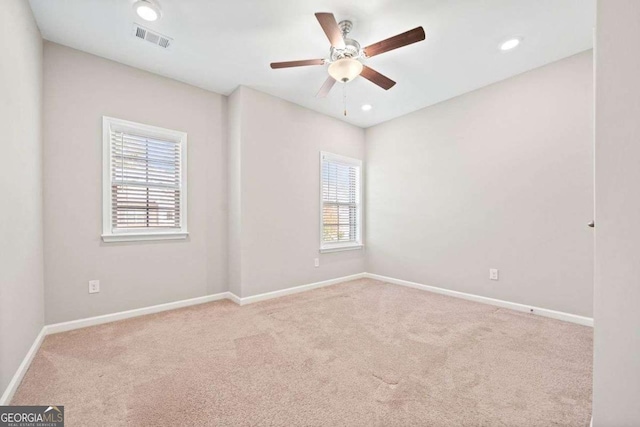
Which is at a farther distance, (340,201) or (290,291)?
(340,201)

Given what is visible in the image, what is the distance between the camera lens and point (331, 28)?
1905 mm

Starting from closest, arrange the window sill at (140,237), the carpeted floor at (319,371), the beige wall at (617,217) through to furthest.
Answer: the beige wall at (617,217), the carpeted floor at (319,371), the window sill at (140,237)

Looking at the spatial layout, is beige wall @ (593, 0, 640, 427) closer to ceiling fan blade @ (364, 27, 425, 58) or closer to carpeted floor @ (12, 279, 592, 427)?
carpeted floor @ (12, 279, 592, 427)

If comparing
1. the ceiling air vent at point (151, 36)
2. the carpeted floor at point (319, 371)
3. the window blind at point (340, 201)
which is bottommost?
the carpeted floor at point (319, 371)

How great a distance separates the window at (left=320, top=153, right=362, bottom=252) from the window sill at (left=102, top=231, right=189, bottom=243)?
1984 millimetres

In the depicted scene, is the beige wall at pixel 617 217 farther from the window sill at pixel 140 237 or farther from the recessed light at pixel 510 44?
the window sill at pixel 140 237

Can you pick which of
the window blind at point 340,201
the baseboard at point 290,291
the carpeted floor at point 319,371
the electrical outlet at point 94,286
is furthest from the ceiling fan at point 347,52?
the electrical outlet at point 94,286

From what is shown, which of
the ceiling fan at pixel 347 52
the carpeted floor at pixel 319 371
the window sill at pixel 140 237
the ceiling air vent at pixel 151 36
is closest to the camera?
the carpeted floor at pixel 319 371

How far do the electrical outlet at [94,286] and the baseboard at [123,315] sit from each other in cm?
26

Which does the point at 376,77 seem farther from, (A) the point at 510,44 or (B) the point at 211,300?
(B) the point at 211,300

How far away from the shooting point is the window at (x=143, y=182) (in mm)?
2695

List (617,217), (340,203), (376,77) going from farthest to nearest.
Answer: (340,203), (376,77), (617,217)

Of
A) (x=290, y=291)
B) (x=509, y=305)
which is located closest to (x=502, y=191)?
(x=509, y=305)

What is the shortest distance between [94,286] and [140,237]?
600 millimetres
